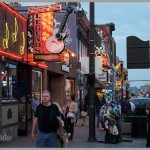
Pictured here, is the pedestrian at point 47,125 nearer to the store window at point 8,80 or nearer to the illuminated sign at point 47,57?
the store window at point 8,80

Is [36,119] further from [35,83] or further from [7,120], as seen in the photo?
[35,83]

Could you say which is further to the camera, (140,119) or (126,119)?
(126,119)

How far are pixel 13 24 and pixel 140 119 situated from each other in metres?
6.22

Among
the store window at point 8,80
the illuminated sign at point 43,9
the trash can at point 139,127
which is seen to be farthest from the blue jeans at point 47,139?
the illuminated sign at point 43,9

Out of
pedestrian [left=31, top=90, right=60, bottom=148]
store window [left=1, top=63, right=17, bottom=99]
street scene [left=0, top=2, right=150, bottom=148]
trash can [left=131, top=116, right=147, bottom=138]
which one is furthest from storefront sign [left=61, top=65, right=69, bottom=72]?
pedestrian [left=31, top=90, right=60, bottom=148]

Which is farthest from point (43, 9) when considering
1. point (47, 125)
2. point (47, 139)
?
point (47, 139)

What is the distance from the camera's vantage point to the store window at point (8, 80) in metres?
15.3

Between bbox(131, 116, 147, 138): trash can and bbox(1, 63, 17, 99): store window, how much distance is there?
4953 mm

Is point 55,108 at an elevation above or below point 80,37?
below

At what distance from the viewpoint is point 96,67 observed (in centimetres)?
1550

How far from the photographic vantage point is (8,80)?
15.9 metres

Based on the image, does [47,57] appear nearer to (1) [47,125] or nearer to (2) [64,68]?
(1) [47,125]

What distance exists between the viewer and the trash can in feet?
54.9

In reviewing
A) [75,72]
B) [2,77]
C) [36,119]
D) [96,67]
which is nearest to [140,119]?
[96,67]
